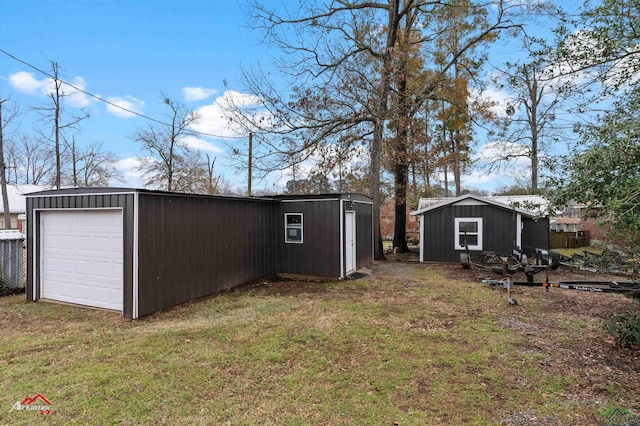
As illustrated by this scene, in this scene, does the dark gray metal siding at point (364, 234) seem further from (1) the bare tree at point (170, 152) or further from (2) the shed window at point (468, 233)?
(1) the bare tree at point (170, 152)

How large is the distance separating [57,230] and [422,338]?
6990mm

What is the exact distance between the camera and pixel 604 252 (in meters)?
3.48

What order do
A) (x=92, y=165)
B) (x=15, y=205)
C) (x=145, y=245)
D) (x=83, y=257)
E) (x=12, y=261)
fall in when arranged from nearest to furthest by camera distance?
(x=145, y=245) < (x=83, y=257) < (x=12, y=261) < (x=15, y=205) < (x=92, y=165)

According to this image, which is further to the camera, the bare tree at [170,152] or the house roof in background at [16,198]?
the house roof in background at [16,198]

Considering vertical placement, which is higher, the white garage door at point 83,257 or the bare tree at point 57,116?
the bare tree at point 57,116

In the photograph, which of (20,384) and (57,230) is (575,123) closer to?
(20,384)

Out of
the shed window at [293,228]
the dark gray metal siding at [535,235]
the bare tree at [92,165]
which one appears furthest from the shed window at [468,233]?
the bare tree at [92,165]

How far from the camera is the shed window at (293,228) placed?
934 cm

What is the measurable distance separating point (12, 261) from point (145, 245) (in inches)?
165

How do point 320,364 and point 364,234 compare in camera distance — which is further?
point 364,234

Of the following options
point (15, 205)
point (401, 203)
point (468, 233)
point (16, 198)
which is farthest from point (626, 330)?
point (16, 198)

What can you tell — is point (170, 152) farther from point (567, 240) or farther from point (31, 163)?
point (567, 240)

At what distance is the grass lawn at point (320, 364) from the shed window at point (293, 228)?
10.4 ft

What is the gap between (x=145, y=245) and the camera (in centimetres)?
566
